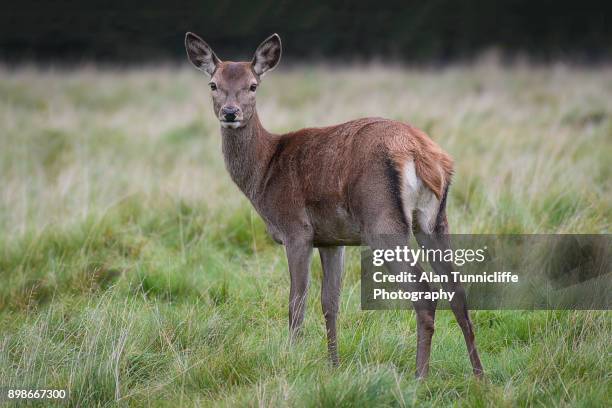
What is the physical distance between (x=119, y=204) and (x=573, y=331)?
14.1 ft

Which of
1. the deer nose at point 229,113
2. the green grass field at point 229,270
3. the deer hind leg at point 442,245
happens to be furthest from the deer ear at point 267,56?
the deer hind leg at point 442,245

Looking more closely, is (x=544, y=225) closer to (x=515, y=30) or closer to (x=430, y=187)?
(x=430, y=187)

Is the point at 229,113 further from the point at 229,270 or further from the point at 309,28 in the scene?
the point at 309,28

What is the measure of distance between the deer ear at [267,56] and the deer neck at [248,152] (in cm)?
32

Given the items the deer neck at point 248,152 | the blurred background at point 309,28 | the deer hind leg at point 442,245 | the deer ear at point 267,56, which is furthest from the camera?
the blurred background at point 309,28

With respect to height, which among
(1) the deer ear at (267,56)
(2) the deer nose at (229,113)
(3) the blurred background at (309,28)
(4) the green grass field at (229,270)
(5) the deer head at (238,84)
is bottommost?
(4) the green grass field at (229,270)

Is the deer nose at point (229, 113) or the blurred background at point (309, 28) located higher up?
the blurred background at point (309, 28)

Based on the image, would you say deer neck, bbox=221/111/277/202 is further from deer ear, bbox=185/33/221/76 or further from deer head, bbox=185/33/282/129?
deer ear, bbox=185/33/221/76

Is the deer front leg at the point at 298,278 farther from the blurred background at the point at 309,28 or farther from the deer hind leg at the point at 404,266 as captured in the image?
the blurred background at the point at 309,28

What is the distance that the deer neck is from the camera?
17.9ft

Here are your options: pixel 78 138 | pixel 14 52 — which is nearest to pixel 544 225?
pixel 78 138

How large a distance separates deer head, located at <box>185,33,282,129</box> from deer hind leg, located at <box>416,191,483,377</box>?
147cm

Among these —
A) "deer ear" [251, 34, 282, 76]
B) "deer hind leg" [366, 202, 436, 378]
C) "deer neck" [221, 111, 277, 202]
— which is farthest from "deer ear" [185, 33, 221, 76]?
"deer hind leg" [366, 202, 436, 378]

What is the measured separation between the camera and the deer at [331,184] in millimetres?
4363
